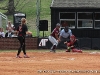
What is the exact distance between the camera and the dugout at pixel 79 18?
33.0 meters

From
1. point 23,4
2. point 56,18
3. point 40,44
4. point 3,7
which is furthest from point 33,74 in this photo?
point 23,4

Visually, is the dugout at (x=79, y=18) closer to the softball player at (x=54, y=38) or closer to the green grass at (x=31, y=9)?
the softball player at (x=54, y=38)

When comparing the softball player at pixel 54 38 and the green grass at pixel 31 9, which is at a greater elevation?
the green grass at pixel 31 9

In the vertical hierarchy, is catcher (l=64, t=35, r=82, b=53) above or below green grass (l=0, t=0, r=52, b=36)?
below

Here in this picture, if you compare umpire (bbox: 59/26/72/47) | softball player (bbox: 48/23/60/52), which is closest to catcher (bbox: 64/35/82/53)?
softball player (bbox: 48/23/60/52)

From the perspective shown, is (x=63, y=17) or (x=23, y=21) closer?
(x=23, y=21)

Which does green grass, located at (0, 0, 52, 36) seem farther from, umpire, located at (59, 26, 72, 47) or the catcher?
the catcher

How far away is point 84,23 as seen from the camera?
3353cm

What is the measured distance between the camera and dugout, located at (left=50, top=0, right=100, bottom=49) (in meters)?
33.0

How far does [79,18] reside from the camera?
3325 cm

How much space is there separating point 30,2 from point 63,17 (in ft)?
61.7

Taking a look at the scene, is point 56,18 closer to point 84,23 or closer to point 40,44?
point 84,23

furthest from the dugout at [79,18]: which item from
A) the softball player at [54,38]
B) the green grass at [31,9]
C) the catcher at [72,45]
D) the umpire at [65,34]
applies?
the green grass at [31,9]

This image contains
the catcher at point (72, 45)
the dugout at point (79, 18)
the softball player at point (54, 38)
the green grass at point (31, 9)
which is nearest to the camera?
the softball player at point (54, 38)
